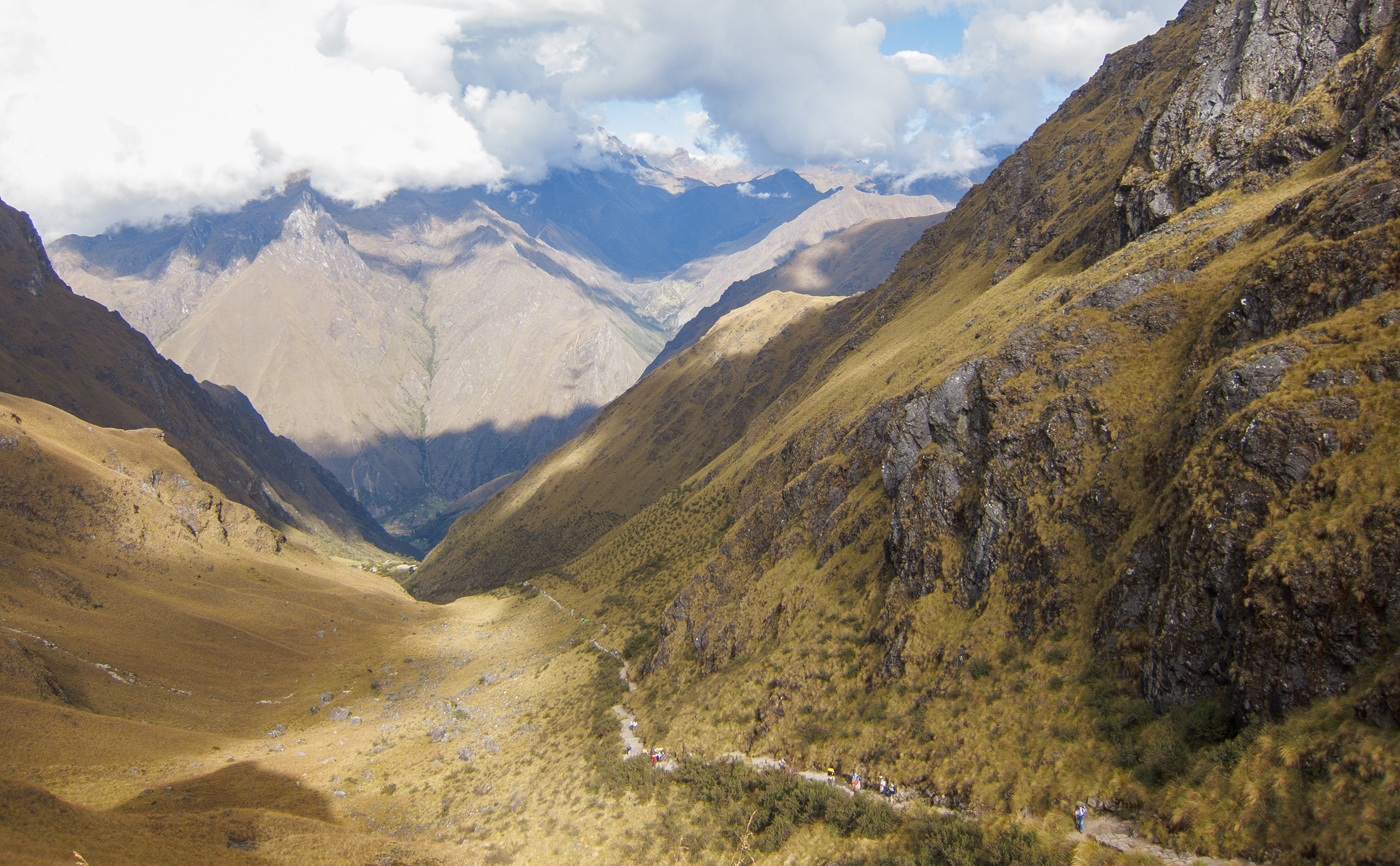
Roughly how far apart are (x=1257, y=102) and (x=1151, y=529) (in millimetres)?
41483

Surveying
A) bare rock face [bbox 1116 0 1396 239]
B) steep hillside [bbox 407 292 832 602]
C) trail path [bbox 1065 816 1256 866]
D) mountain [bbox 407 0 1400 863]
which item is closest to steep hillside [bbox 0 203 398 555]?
steep hillside [bbox 407 292 832 602]

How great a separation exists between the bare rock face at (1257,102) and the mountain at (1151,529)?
0.68 feet

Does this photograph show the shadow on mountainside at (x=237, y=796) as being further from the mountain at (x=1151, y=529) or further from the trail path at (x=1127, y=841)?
the trail path at (x=1127, y=841)

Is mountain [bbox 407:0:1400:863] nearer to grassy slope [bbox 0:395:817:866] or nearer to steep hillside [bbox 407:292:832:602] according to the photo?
grassy slope [bbox 0:395:817:866]

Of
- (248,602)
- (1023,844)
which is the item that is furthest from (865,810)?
(248,602)

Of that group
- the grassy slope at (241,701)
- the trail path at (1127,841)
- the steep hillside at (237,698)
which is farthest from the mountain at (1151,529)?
the steep hillside at (237,698)

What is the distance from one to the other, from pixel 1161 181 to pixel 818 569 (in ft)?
132

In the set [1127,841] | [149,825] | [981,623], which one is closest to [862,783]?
[981,623]

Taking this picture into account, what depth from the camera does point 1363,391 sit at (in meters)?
19.8

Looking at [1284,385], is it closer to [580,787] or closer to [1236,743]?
[1236,743]

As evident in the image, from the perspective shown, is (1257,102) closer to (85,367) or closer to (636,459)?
(636,459)

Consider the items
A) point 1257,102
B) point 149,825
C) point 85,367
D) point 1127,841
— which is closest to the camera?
point 1127,841

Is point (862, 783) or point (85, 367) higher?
point (85, 367)

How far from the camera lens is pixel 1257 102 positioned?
4519 centimetres
